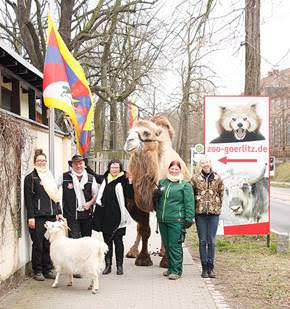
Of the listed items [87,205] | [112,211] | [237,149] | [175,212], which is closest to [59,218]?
[87,205]

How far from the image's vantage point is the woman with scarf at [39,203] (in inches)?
326

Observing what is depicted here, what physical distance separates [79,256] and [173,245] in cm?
171

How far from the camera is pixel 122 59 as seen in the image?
23.3m

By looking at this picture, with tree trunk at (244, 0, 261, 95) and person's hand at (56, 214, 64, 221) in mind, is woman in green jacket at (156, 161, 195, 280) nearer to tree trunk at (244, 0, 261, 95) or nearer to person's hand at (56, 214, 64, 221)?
person's hand at (56, 214, 64, 221)

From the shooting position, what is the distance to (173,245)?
28.8 feet

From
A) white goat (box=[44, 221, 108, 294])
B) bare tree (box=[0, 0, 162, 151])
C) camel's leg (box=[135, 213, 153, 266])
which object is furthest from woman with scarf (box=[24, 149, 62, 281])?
bare tree (box=[0, 0, 162, 151])

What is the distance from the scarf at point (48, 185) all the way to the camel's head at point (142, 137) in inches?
67.9

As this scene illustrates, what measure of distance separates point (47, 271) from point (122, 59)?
1572 centimetres

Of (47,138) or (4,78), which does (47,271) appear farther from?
(4,78)

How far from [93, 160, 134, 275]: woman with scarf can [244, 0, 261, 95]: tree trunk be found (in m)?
5.33

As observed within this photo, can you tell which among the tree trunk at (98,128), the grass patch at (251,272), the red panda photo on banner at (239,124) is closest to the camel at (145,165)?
the grass patch at (251,272)

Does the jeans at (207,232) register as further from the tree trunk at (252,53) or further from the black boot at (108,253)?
the tree trunk at (252,53)

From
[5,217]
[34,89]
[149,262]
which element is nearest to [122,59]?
[34,89]

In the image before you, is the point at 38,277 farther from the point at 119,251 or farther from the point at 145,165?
the point at 145,165
